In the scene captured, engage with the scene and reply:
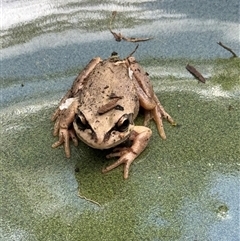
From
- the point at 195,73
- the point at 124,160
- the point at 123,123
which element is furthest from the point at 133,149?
the point at 195,73

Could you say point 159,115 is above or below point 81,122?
below

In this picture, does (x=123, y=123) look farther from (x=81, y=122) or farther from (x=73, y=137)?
(x=73, y=137)

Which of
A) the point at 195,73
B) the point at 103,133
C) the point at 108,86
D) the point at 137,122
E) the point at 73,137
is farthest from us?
the point at 195,73

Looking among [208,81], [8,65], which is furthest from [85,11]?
[208,81]

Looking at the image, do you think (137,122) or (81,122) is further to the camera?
(137,122)

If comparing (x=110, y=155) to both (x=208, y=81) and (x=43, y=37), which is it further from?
(x=43, y=37)

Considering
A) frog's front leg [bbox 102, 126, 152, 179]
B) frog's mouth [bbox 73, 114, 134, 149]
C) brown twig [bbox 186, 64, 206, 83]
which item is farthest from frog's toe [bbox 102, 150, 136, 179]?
brown twig [bbox 186, 64, 206, 83]

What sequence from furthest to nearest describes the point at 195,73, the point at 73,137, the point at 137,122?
the point at 195,73 < the point at 137,122 < the point at 73,137

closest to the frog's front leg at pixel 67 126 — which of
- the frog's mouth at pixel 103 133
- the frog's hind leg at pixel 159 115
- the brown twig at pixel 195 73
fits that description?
the frog's mouth at pixel 103 133

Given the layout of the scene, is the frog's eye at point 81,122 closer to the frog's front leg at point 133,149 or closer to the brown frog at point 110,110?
the brown frog at point 110,110
